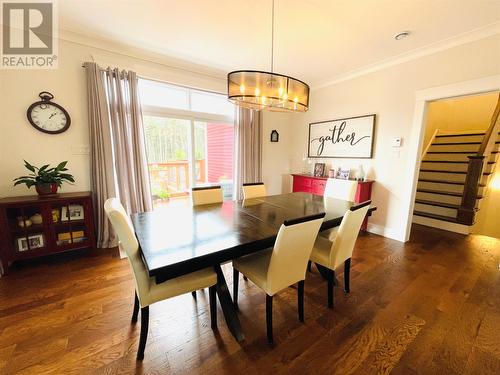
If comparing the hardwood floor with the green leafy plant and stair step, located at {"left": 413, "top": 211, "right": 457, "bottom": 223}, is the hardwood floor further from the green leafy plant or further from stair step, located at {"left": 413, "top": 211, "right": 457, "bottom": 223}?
stair step, located at {"left": 413, "top": 211, "right": 457, "bottom": 223}

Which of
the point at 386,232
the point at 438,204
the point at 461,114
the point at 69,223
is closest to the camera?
the point at 69,223

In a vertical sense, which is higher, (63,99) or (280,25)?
(280,25)

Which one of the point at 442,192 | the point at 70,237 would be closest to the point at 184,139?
the point at 70,237

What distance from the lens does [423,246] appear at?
10.1 ft

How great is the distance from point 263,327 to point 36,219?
9.01 ft

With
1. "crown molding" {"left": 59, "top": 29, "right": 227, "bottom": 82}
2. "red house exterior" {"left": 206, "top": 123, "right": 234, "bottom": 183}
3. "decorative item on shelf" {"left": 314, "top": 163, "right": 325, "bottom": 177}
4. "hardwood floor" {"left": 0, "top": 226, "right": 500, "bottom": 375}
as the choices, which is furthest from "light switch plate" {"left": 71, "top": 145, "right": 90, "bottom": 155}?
"decorative item on shelf" {"left": 314, "top": 163, "right": 325, "bottom": 177}

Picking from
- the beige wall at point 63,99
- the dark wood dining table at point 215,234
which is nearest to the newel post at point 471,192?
the dark wood dining table at point 215,234

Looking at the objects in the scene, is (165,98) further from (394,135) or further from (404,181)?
(404,181)

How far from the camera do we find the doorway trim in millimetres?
2404

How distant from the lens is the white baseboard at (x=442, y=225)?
11.6 ft

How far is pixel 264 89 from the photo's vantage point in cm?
181

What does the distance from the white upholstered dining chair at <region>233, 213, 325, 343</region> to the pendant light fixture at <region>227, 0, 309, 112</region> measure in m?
1.12

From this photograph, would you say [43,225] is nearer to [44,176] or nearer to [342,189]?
[44,176]

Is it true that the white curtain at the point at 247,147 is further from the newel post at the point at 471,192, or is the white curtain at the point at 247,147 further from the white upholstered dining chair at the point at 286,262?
the newel post at the point at 471,192
